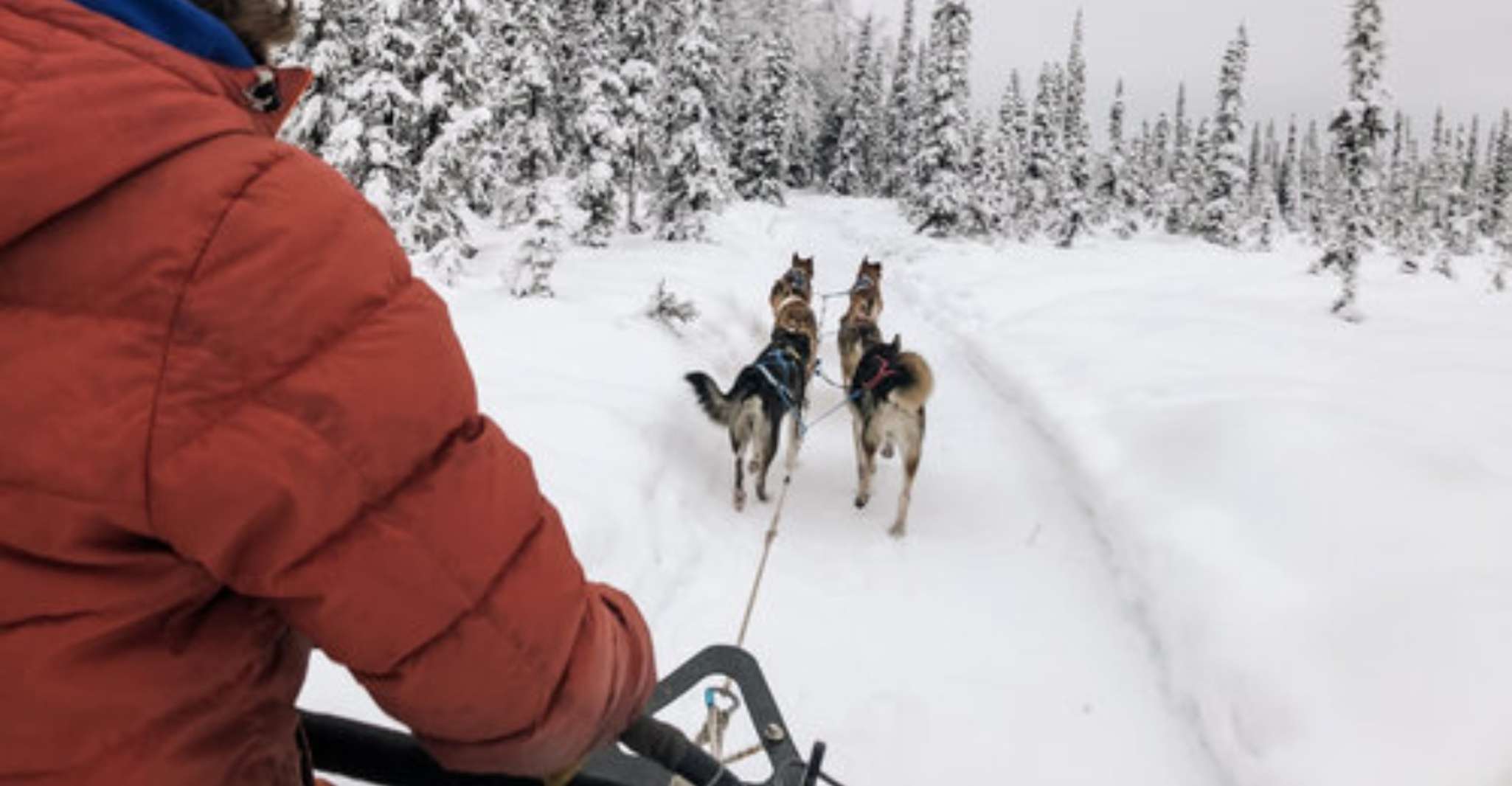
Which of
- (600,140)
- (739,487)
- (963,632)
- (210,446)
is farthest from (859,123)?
(210,446)

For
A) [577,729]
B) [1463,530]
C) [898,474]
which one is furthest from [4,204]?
[898,474]

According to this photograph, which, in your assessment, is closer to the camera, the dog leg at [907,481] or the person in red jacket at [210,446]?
the person in red jacket at [210,446]

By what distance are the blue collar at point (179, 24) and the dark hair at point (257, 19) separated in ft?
0.22

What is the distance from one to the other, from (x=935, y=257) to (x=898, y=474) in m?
19.1

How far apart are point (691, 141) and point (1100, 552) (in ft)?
76.5

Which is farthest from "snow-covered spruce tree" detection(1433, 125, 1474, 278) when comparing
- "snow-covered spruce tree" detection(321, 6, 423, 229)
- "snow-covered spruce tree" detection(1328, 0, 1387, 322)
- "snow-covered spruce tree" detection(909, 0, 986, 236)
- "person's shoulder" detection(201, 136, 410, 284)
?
"person's shoulder" detection(201, 136, 410, 284)

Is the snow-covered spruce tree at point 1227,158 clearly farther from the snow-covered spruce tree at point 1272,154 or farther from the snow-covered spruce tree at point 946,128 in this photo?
the snow-covered spruce tree at point 1272,154

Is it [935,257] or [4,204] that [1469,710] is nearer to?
[4,204]

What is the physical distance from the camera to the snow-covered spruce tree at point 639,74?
81.9ft

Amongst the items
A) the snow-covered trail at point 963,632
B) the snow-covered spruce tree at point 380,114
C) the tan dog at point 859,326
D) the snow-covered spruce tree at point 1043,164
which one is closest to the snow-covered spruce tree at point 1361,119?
the tan dog at point 859,326

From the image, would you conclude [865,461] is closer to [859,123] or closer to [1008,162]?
[1008,162]

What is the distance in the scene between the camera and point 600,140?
23234 mm

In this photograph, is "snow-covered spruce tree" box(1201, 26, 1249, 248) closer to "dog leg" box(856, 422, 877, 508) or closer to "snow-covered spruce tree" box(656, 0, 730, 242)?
"snow-covered spruce tree" box(656, 0, 730, 242)

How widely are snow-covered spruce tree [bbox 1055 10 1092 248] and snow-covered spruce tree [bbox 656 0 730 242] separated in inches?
970
